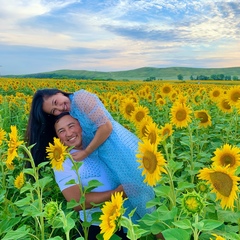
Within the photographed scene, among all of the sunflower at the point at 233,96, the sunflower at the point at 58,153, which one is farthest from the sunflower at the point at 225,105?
the sunflower at the point at 58,153

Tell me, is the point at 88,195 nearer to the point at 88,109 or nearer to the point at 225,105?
the point at 88,109

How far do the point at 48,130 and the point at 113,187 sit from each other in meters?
0.65

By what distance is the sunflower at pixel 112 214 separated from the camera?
4.71ft

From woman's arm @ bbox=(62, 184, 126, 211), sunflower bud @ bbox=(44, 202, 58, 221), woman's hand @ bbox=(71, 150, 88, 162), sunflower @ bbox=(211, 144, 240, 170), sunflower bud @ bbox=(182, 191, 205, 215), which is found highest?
sunflower @ bbox=(211, 144, 240, 170)

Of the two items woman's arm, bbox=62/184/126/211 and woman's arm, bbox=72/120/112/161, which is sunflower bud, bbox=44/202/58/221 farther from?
woman's arm, bbox=72/120/112/161

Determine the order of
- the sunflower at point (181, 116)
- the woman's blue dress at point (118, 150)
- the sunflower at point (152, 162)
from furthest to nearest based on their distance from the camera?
the sunflower at point (181, 116) < the woman's blue dress at point (118, 150) < the sunflower at point (152, 162)

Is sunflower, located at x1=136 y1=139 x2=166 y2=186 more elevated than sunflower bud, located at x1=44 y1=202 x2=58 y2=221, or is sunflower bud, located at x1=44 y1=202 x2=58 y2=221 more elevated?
sunflower, located at x1=136 y1=139 x2=166 y2=186

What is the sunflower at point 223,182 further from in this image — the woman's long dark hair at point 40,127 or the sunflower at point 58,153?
the woman's long dark hair at point 40,127

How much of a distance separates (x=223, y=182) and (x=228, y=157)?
26 centimetres

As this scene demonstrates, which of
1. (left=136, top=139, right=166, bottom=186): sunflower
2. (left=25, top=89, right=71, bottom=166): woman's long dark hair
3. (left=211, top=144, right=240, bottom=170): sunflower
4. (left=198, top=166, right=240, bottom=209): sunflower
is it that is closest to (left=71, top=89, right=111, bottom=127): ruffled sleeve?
(left=25, top=89, right=71, bottom=166): woman's long dark hair

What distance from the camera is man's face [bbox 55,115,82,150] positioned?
272 centimetres

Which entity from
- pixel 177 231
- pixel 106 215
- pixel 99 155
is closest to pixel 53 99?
pixel 99 155

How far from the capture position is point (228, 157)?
6.44ft

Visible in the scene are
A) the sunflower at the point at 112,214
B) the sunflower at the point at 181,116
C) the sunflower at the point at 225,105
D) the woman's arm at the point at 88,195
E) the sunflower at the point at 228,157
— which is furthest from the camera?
the sunflower at the point at 225,105
